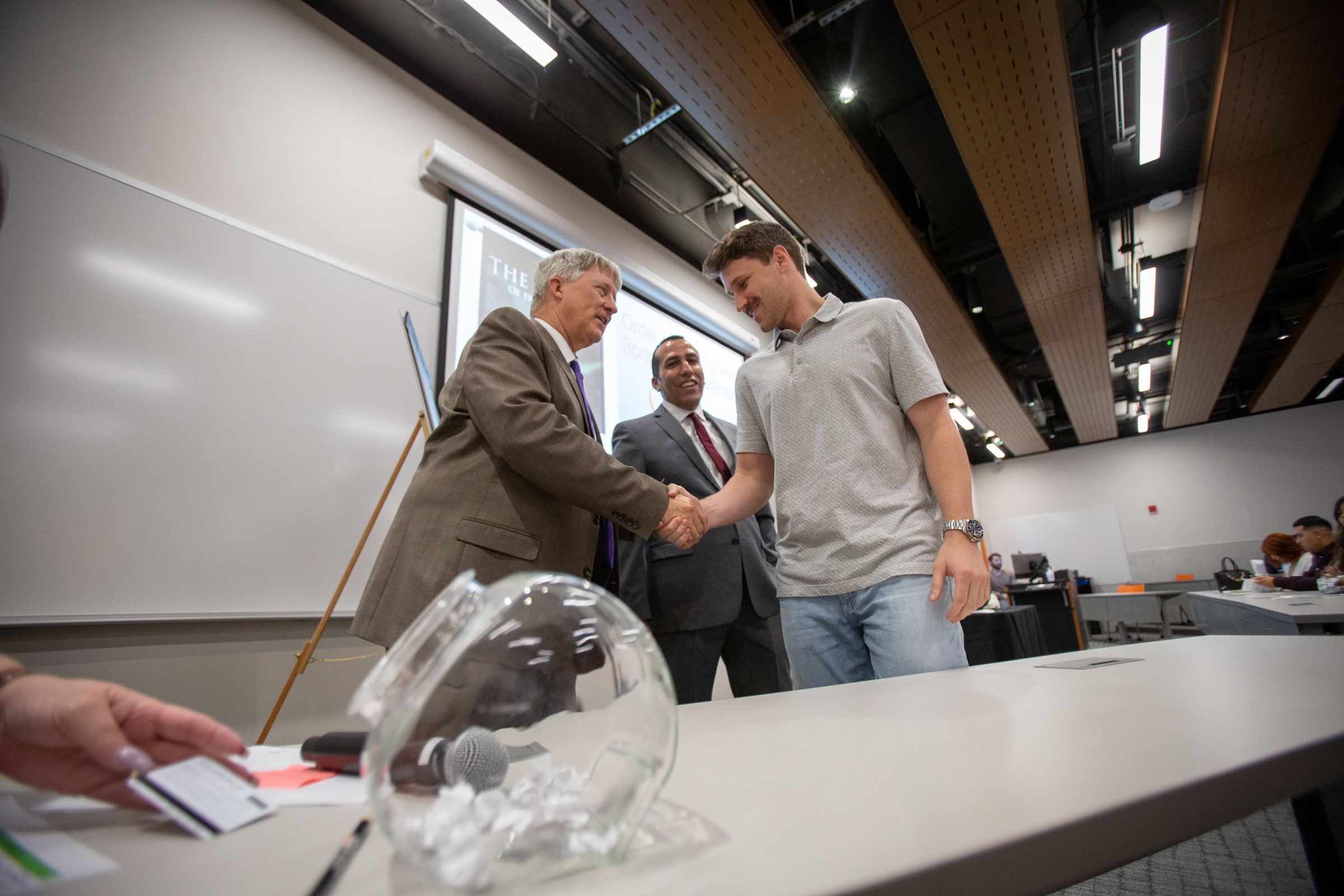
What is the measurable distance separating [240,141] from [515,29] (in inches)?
45.6

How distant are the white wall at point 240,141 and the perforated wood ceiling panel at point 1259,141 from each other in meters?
3.94

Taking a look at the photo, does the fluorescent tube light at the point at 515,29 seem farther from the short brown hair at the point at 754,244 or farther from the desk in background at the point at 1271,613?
the desk in background at the point at 1271,613

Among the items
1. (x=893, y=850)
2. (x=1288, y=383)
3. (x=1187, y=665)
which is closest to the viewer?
(x=893, y=850)

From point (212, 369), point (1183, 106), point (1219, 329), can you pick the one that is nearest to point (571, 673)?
point (212, 369)

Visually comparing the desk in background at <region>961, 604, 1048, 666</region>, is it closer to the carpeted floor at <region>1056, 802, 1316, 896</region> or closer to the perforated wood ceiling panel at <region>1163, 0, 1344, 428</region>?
the carpeted floor at <region>1056, 802, 1316, 896</region>

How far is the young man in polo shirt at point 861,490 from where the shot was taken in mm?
1107

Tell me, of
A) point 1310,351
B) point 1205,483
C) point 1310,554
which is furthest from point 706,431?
point 1205,483

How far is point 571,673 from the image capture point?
35 cm

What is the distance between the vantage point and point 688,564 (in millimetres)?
1891

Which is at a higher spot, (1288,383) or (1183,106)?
(1183,106)

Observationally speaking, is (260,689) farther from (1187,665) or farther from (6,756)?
(1187,665)

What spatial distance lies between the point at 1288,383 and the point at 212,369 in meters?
11.7

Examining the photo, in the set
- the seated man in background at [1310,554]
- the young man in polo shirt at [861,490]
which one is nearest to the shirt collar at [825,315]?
the young man in polo shirt at [861,490]

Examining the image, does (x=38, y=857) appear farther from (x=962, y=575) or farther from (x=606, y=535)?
(x=606, y=535)
